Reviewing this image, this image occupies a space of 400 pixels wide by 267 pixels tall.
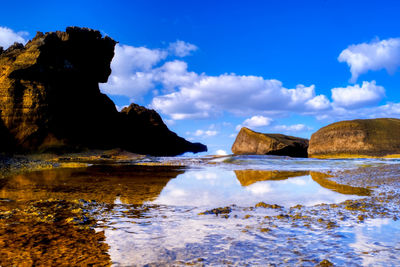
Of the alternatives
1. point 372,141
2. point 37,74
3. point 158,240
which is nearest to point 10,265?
point 158,240

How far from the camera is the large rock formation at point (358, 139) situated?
37.1 meters

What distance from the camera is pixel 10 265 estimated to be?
264 cm

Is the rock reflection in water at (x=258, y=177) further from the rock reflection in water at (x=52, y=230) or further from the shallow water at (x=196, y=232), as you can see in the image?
the rock reflection in water at (x=52, y=230)

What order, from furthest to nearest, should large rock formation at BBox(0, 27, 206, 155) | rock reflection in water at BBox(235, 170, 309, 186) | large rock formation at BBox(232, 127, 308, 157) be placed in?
1. large rock formation at BBox(232, 127, 308, 157)
2. large rock formation at BBox(0, 27, 206, 155)
3. rock reflection in water at BBox(235, 170, 309, 186)

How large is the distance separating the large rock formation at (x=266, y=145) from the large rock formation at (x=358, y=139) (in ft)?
10.9

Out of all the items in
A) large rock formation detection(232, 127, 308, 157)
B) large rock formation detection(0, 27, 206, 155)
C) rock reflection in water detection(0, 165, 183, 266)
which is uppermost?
large rock formation detection(0, 27, 206, 155)

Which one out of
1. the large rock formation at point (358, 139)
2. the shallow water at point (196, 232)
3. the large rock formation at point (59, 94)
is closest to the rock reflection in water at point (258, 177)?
the shallow water at point (196, 232)

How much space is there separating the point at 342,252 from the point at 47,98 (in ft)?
127

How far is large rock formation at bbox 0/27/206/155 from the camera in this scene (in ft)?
110

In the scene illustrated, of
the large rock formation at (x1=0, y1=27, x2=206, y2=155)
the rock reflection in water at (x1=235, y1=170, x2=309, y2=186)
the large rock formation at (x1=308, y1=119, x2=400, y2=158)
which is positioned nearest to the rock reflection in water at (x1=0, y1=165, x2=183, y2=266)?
the rock reflection in water at (x1=235, y1=170, x2=309, y2=186)

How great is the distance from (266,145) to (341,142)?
456 inches

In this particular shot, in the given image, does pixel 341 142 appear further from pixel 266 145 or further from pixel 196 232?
pixel 196 232

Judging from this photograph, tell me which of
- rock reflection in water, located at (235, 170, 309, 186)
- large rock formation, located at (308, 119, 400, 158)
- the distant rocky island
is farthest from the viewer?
the distant rocky island

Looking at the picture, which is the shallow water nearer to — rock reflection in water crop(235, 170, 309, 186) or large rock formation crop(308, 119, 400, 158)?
rock reflection in water crop(235, 170, 309, 186)
